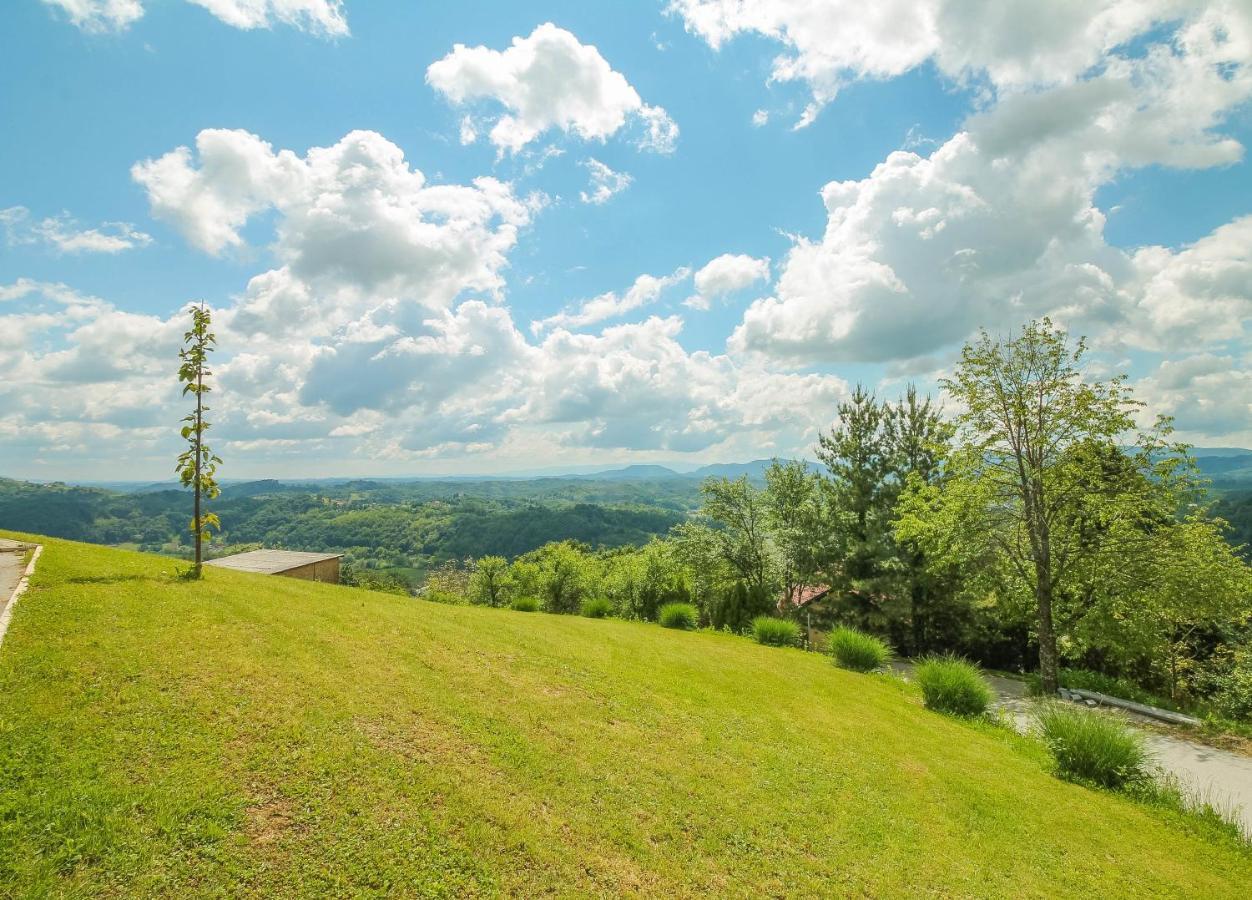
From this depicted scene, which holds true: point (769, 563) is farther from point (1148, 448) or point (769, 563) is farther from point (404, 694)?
point (404, 694)

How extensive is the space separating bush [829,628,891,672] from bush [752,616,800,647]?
3.37 meters

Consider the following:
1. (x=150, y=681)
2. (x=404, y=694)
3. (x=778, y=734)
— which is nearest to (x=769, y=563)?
(x=778, y=734)

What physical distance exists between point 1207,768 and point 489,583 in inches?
1625

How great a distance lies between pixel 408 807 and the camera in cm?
529

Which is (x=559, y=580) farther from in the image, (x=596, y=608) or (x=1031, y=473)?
(x=1031, y=473)

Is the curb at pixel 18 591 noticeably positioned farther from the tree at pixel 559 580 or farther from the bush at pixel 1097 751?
the tree at pixel 559 580

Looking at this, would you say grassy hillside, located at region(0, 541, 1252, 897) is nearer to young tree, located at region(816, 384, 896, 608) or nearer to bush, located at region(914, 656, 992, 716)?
bush, located at region(914, 656, 992, 716)

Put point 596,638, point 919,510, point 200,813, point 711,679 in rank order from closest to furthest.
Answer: point 200,813 < point 711,679 < point 596,638 < point 919,510

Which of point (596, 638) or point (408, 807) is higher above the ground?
point (408, 807)

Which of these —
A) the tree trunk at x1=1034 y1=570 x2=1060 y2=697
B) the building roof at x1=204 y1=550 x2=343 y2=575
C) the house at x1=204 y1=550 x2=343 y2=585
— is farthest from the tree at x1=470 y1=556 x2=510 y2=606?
the tree trunk at x1=1034 y1=570 x2=1060 y2=697

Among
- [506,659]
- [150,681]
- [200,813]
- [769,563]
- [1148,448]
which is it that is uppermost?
[1148,448]

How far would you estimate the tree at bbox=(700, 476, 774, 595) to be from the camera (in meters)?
29.7

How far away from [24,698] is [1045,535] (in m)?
22.4

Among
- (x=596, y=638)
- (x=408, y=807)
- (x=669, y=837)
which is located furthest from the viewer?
(x=596, y=638)
